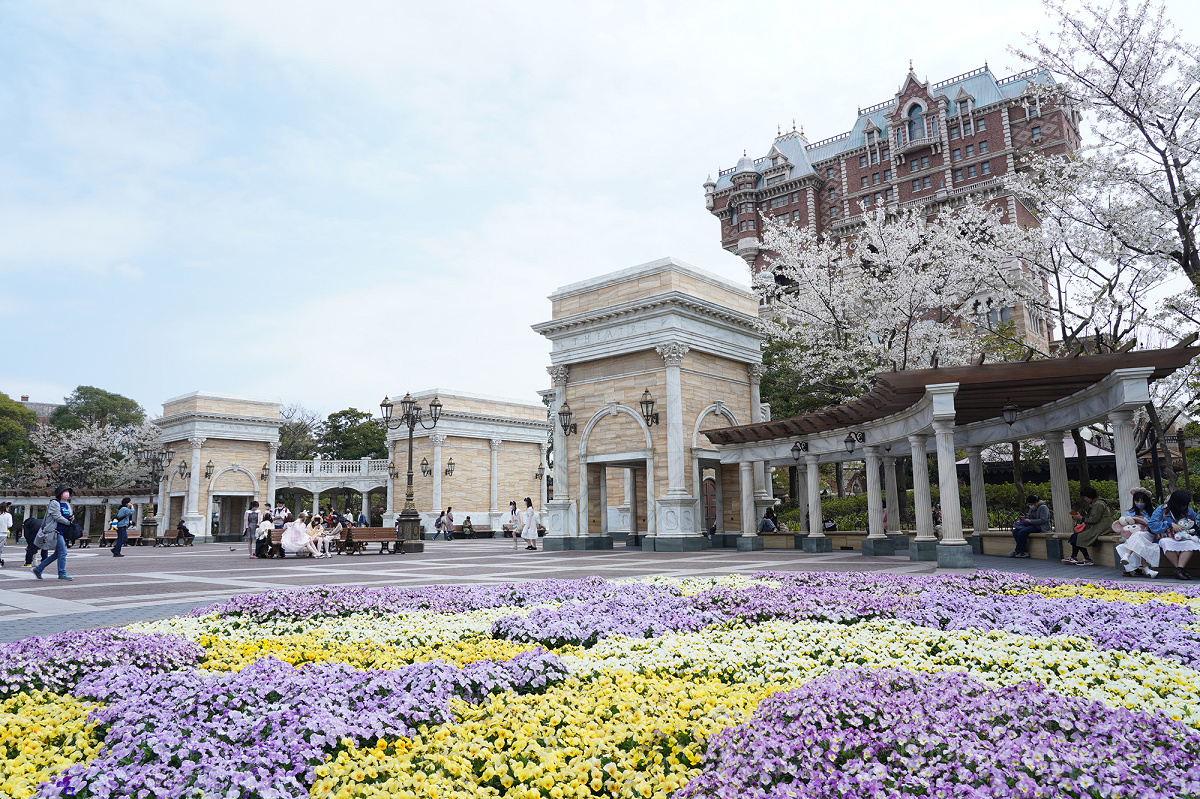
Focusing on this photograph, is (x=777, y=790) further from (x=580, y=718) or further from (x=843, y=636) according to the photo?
(x=843, y=636)

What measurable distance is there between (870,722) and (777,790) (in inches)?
38.3

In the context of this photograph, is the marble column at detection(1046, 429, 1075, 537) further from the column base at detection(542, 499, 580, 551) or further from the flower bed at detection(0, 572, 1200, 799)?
the column base at detection(542, 499, 580, 551)

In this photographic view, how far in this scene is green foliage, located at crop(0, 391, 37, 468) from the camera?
2525 inches

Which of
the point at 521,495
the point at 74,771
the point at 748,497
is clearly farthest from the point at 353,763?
the point at 521,495

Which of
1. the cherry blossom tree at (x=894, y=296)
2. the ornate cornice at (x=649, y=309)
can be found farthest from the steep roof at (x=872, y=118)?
the ornate cornice at (x=649, y=309)

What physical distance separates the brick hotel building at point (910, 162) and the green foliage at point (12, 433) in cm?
6808

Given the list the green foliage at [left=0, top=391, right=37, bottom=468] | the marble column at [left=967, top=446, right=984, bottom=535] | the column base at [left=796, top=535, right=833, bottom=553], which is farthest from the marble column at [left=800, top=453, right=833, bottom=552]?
the green foliage at [left=0, top=391, right=37, bottom=468]

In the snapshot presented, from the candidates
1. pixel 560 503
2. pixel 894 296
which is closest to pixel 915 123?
pixel 894 296

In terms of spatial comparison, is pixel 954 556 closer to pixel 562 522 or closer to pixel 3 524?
pixel 562 522

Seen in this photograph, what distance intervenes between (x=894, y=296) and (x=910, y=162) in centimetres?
4228

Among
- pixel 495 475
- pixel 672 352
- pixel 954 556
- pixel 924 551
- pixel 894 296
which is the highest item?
pixel 894 296

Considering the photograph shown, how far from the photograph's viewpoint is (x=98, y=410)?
78.7 m

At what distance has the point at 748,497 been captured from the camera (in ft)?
83.3

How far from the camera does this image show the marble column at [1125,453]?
13266mm
